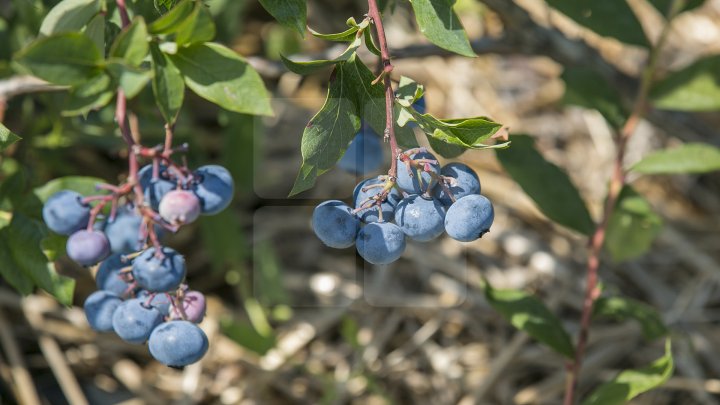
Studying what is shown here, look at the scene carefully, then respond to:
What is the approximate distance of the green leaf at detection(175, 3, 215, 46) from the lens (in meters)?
1.04

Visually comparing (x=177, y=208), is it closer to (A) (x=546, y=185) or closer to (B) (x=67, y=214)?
(B) (x=67, y=214)

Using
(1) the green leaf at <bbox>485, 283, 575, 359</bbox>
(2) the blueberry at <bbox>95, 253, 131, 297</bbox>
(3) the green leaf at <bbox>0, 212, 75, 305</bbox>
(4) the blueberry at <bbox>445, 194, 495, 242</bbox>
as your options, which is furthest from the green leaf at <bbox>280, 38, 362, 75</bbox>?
(1) the green leaf at <bbox>485, 283, 575, 359</bbox>

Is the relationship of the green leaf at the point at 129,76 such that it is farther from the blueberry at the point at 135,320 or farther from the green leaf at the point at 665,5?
the green leaf at the point at 665,5

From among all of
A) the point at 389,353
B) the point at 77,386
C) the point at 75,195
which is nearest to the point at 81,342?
the point at 77,386

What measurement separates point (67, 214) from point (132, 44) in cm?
26

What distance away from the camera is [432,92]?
2.86 metres

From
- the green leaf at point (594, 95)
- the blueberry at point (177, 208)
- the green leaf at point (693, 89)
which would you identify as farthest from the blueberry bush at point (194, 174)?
the green leaf at point (693, 89)

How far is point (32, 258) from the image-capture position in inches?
53.9

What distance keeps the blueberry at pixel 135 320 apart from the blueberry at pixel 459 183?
0.40 m

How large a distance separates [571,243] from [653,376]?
41.0 inches

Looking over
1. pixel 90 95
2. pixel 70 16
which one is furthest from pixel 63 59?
pixel 70 16

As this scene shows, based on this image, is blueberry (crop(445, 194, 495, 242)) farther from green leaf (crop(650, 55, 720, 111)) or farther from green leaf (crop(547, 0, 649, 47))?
green leaf (crop(650, 55, 720, 111))

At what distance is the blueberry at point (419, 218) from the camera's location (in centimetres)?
108

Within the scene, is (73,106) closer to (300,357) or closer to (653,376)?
(653,376)
